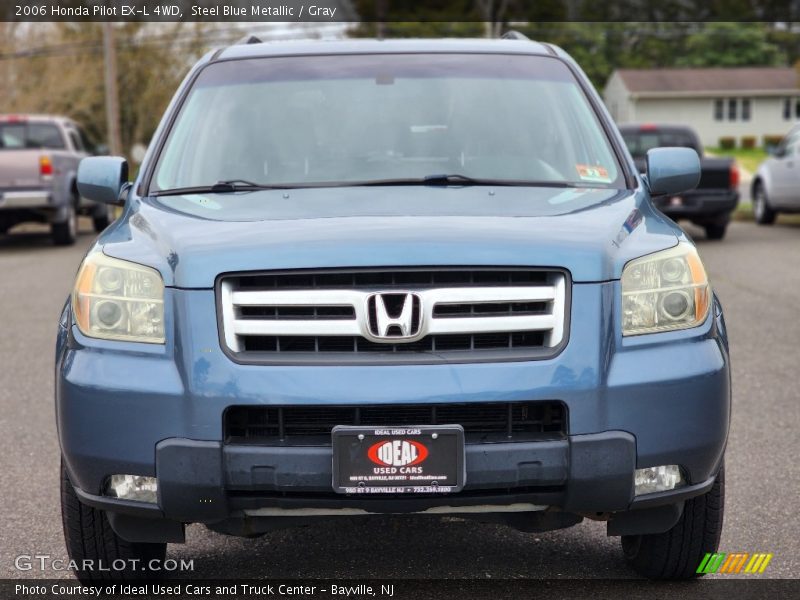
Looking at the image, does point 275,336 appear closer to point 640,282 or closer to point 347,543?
point 640,282

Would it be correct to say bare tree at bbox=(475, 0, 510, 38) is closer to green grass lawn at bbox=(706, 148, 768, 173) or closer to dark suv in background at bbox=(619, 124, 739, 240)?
green grass lawn at bbox=(706, 148, 768, 173)

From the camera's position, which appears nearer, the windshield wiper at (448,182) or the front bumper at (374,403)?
the front bumper at (374,403)

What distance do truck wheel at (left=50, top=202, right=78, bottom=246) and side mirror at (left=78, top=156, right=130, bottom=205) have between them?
14.5m

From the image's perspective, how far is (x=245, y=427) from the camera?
11.4ft

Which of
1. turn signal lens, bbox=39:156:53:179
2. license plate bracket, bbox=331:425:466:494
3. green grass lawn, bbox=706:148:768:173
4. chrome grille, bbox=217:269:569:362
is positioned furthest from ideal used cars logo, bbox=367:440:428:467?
green grass lawn, bbox=706:148:768:173

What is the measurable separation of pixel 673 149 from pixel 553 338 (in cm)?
154

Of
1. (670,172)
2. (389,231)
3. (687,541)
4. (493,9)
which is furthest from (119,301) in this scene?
(493,9)

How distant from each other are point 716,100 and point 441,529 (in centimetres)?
8168

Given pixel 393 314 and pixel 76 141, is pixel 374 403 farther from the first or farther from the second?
pixel 76 141

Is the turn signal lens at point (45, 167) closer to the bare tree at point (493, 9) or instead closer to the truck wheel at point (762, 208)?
the truck wheel at point (762, 208)

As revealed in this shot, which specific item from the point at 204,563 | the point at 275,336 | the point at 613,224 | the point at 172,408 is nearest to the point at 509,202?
the point at 613,224

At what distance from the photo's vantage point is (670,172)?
4.70 metres

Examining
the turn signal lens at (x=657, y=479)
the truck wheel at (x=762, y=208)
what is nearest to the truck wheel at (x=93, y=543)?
the turn signal lens at (x=657, y=479)

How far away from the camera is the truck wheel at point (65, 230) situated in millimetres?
19047
